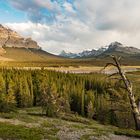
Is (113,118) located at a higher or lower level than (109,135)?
lower

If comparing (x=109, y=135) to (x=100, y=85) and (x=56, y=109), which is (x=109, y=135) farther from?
(x=100, y=85)

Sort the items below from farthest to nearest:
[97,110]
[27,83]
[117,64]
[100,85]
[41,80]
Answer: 1. [100,85]
2. [41,80]
3. [27,83]
4. [97,110]
5. [117,64]

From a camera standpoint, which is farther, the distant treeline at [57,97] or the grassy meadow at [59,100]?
the distant treeline at [57,97]

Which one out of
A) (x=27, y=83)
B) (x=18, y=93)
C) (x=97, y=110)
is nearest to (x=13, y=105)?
(x=18, y=93)

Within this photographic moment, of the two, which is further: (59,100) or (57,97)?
(57,97)

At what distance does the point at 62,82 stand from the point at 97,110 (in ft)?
125

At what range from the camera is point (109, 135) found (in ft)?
95.5

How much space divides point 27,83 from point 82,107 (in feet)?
99.0

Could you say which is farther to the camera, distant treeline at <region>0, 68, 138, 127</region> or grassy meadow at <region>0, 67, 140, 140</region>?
distant treeline at <region>0, 68, 138, 127</region>

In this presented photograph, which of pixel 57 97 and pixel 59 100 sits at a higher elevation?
pixel 57 97

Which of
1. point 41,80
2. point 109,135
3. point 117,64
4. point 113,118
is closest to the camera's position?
point 117,64

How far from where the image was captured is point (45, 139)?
2420cm

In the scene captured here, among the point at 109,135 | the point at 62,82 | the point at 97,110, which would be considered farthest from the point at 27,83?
the point at 109,135

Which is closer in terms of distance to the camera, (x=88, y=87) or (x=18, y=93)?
(x=18, y=93)
